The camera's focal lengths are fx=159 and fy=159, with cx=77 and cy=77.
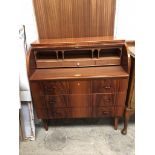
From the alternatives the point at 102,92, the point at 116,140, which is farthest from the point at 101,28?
the point at 116,140

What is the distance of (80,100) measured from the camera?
65.5 inches

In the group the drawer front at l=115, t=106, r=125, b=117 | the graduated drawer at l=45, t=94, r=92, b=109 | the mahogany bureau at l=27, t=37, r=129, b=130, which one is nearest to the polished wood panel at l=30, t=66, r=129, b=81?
the mahogany bureau at l=27, t=37, r=129, b=130

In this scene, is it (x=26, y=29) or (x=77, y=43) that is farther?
(x=26, y=29)

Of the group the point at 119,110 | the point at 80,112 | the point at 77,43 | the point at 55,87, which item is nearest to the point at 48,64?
the point at 55,87

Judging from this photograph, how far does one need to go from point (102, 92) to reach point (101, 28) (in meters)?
0.71

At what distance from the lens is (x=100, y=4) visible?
1.65 meters

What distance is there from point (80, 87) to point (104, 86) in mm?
240

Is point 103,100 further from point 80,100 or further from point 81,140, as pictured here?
point 81,140

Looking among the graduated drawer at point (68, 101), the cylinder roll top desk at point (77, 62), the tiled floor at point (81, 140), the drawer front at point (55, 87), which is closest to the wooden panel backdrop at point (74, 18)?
the cylinder roll top desk at point (77, 62)

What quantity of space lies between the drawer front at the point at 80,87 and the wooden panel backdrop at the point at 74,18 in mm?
562

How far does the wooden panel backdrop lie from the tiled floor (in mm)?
1086

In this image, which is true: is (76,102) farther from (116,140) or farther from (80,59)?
(116,140)

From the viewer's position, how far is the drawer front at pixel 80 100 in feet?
5.39

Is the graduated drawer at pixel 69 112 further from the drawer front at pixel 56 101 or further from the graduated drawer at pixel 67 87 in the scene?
the graduated drawer at pixel 67 87
